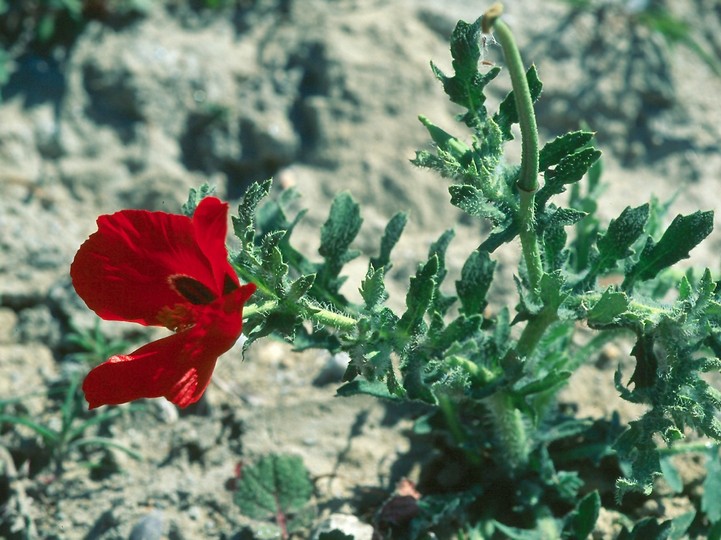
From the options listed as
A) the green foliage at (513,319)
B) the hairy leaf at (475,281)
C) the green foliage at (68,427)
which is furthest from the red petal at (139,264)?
the green foliage at (68,427)

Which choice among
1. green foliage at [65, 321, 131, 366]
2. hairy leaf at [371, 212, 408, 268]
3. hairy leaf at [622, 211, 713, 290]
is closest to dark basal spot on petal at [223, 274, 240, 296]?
hairy leaf at [371, 212, 408, 268]

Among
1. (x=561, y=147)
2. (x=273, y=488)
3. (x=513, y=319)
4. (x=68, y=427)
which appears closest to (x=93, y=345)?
(x=68, y=427)

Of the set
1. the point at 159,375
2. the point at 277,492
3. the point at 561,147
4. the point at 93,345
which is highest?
the point at 93,345

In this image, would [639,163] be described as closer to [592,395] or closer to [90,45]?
[592,395]

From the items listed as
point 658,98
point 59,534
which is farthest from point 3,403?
point 658,98

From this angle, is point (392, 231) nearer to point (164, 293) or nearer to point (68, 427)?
point (164, 293)

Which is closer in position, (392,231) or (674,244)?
(674,244)

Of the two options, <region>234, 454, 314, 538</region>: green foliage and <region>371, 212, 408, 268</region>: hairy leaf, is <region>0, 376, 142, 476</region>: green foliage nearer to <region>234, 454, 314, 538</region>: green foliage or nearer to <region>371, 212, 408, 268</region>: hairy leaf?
<region>234, 454, 314, 538</region>: green foliage
